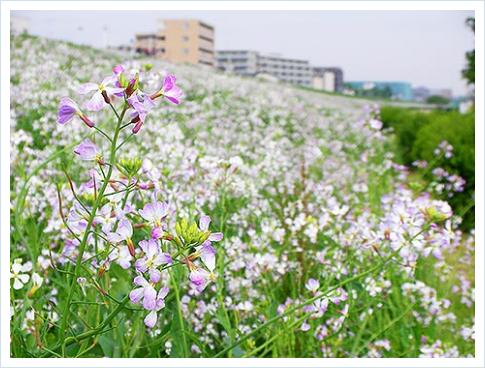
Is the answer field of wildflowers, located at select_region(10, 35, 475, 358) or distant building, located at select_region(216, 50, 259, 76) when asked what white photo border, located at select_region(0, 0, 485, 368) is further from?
distant building, located at select_region(216, 50, 259, 76)

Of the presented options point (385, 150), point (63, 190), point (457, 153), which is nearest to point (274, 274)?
point (63, 190)

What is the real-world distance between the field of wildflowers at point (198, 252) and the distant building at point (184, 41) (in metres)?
1.49

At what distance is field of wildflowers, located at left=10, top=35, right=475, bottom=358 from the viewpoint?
1091 millimetres

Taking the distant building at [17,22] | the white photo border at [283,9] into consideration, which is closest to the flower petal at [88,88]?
the white photo border at [283,9]

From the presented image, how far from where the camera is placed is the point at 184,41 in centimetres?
727

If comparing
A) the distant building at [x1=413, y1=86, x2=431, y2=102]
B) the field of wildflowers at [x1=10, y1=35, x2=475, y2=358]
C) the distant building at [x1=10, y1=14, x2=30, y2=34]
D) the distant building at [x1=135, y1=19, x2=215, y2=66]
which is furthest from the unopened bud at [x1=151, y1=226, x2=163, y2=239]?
the distant building at [x1=135, y1=19, x2=215, y2=66]

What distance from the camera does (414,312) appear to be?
2.49 metres

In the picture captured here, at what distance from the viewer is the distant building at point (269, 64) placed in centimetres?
673

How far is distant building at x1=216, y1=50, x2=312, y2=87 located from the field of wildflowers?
81.8 inches

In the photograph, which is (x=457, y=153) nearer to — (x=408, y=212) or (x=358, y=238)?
(x=358, y=238)

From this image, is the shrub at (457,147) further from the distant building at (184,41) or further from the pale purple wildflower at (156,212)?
the pale purple wildflower at (156,212)

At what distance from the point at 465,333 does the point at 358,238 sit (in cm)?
50

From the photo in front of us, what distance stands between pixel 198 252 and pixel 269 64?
5903mm

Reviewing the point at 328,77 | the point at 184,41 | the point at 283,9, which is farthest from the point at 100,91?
the point at 184,41
